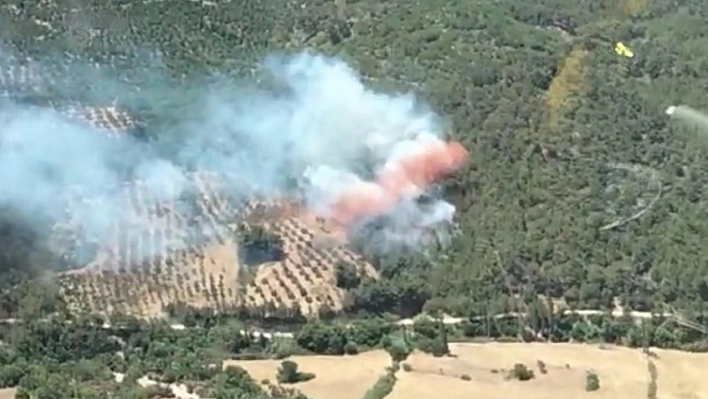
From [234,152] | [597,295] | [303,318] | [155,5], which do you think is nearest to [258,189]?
[234,152]

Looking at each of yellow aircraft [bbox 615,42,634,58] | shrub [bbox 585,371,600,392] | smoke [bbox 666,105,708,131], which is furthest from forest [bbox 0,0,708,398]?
shrub [bbox 585,371,600,392]

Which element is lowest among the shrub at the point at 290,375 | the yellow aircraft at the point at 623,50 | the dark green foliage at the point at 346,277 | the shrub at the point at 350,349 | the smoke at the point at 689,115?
the shrub at the point at 290,375

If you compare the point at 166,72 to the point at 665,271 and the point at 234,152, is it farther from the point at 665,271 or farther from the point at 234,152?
the point at 665,271

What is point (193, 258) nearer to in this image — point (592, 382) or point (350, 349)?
point (350, 349)

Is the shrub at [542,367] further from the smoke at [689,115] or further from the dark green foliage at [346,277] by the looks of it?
the smoke at [689,115]

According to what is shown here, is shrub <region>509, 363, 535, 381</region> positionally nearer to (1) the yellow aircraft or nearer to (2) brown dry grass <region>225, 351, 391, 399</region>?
(2) brown dry grass <region>225, 351, 391, 399</region>

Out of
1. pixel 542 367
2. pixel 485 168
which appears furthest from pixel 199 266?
pixel 485 168

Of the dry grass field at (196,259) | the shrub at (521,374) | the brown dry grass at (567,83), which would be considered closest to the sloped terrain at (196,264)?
the dry grass field at (196,259)
